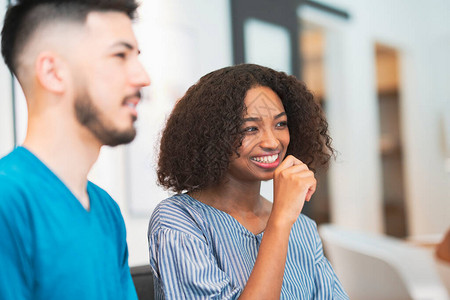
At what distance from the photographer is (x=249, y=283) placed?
1.02 meters

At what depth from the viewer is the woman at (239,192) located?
3.48ft

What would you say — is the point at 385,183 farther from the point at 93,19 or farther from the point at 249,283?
the point at 93,19

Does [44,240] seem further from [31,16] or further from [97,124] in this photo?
[31,16]

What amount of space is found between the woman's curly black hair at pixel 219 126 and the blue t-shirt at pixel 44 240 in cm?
57

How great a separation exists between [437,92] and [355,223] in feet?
6.11

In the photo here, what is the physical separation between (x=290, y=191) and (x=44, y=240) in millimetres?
584

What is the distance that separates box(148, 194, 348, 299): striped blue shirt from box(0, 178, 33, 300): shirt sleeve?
52cm

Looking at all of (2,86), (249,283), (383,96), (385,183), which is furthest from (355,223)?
(249,283)

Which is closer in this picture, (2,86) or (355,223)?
(2,86)

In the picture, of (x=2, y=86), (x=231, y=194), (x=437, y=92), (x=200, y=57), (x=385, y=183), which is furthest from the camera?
(x=385, y=183)

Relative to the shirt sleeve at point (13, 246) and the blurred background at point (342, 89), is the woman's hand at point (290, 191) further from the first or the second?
the blurred background at point (342, 89)

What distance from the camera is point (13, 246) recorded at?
555 millimetres

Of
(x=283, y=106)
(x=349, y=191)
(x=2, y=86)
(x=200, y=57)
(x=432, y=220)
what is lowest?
(x=432, y=220)

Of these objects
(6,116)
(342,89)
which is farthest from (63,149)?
(342,89)
